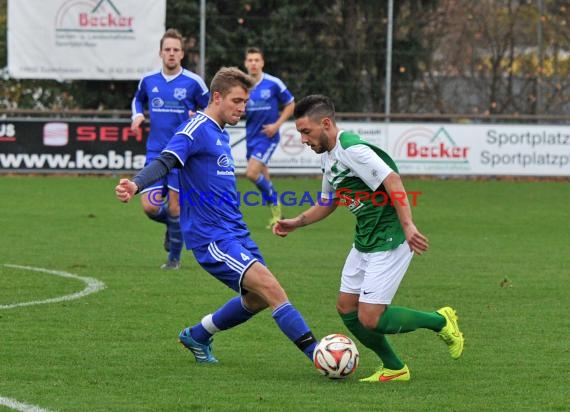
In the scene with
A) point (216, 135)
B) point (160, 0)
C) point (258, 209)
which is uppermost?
point (160, 0)

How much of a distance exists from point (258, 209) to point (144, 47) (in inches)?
258

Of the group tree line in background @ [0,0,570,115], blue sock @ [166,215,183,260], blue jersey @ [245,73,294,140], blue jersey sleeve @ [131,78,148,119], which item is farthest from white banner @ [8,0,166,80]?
blue sock @ [166,215,183,260]

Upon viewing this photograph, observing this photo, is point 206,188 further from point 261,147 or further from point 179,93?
point 261,147

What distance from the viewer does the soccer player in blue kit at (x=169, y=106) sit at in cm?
1134

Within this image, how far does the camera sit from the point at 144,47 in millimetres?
23453

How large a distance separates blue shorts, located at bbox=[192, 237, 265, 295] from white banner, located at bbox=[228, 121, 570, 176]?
15.8 meters

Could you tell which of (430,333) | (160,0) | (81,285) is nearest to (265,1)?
(160,0)

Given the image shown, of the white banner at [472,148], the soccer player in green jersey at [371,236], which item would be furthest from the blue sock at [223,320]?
the white banner at [472,148]

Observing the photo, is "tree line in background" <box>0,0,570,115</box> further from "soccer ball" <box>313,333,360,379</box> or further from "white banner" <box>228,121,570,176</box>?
"soccer ball" <box>313,333,360,379</box>

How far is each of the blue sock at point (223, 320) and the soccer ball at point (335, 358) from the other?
0.63m

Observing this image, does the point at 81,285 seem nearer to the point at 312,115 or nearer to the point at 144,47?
the point at 312,115

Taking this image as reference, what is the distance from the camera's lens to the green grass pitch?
614cm

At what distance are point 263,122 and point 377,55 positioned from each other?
333 inches

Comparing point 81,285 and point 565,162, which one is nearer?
point 81,285
